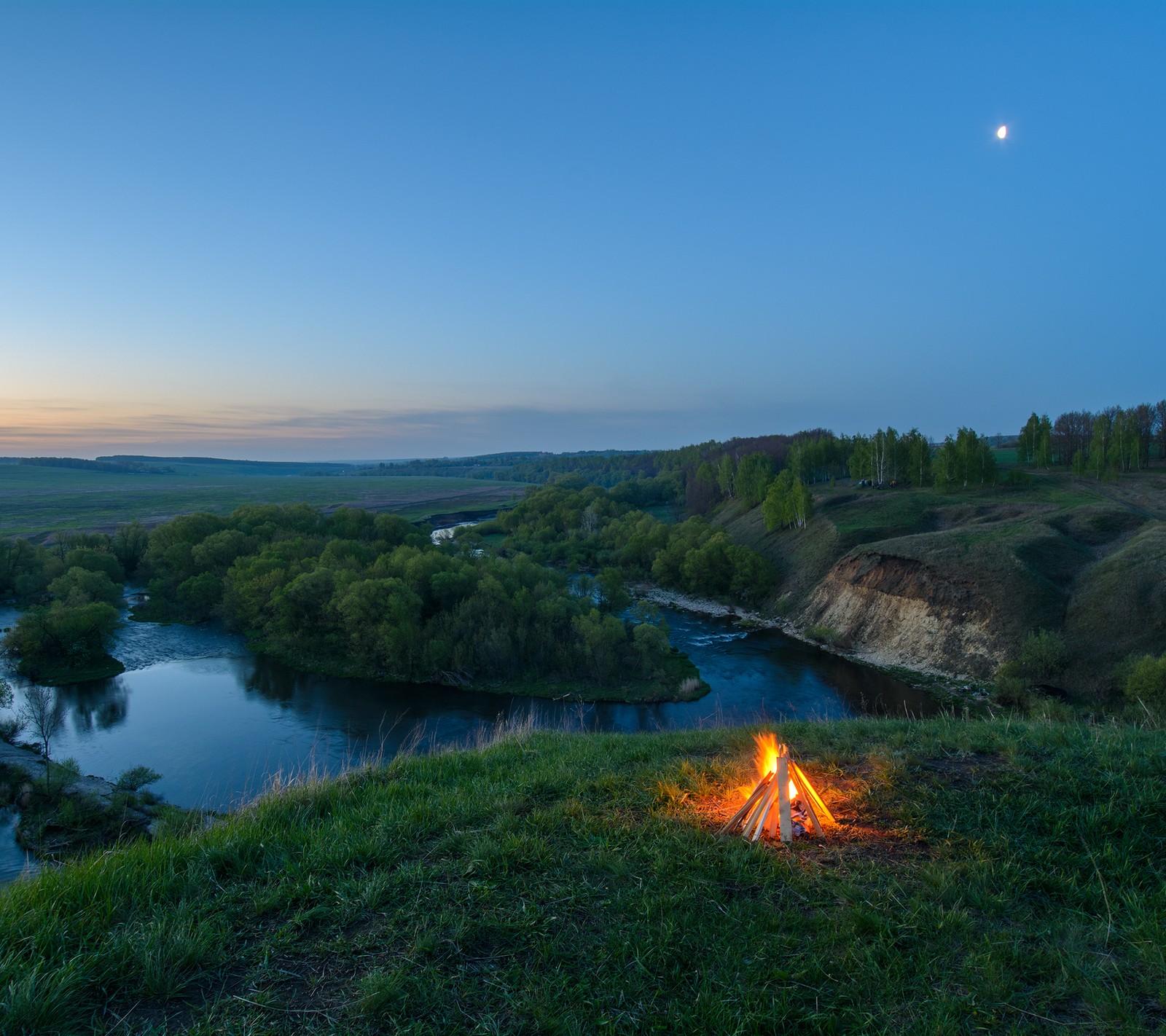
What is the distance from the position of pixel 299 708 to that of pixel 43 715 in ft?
34.9

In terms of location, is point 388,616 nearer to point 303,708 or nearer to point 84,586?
point 303,708

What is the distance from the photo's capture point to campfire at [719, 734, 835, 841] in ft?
17.5

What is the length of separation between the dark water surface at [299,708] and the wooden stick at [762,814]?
16.8 meters

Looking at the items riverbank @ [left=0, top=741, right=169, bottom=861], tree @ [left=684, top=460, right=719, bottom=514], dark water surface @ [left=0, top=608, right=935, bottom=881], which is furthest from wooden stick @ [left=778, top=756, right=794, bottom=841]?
tree @ [left=684, top=460, right=719, bottom=514]

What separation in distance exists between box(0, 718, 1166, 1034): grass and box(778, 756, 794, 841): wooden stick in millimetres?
179

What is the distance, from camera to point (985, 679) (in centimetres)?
3441

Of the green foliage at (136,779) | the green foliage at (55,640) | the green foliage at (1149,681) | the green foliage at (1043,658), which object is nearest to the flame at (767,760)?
the green foliage at (136,779)

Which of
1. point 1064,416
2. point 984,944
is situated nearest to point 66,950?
point 984,944

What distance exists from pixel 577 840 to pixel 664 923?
1.34m

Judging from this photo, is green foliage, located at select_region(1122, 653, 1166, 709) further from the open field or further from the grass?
the open field

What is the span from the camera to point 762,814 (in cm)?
539

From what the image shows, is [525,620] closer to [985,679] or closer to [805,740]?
[985,679]

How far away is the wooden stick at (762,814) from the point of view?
5.31 m

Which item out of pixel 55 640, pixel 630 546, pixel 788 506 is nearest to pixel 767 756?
pixel 55 640
